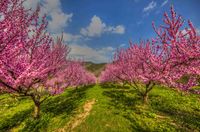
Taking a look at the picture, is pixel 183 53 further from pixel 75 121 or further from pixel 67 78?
pixel 67 78

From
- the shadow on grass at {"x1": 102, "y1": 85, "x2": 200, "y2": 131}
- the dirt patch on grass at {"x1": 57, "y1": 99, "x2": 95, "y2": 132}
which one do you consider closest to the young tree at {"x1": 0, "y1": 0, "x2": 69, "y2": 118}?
the dirt patch on grass at {"x1": 57, "y1": 99, "x2": 95, "y2": 132}

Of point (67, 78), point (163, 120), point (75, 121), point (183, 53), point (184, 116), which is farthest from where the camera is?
point (67, 78)

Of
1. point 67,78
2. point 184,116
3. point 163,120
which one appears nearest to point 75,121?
point 163,120

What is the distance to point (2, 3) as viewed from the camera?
783 cm

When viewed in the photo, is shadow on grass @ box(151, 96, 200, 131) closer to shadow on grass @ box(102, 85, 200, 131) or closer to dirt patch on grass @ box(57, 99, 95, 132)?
shadow on grass @ box(102, 85, 200, 131)

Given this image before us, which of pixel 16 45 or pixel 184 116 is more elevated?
pixel 16 45

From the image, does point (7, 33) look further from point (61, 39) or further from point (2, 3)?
point (61, 39)

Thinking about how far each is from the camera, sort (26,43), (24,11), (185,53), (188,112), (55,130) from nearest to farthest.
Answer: (185,53), (24,11), (26,43), (55,130), (188,112)

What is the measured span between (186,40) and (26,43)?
7.88 metres

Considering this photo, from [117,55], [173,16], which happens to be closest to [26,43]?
[173,16]

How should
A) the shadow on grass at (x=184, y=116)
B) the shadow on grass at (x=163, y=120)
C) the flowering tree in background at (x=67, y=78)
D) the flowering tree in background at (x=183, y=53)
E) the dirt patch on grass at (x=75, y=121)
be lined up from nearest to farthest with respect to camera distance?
the flowering tree in background at (x=183, y=53)
the shadow on grass at (x=163, y=120)
the shadow on grass at (x=184, y=116)
the dirt patch on grass at (x=75, y=121)
the flowering tree in background at (x=67, y=78)

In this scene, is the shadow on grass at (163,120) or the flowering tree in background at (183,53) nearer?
the flowering tree in background at (183,53)

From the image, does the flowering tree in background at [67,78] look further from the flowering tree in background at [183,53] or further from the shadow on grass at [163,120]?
the flowering tree in background at [183,53]

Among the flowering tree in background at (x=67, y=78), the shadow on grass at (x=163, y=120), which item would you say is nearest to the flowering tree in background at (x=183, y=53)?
the shadow on grass at (x=163, y=120)
